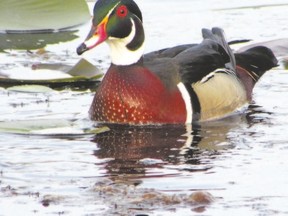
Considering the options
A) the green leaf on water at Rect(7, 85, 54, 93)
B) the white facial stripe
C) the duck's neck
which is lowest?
the green leaf on water at Rect(7, 85, 54, 93)

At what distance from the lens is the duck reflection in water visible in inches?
310

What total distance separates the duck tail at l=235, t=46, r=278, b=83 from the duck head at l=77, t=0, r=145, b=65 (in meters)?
1.35

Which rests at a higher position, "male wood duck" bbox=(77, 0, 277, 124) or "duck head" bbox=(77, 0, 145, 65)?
"duck head" bbox=(77, 0, 145, 65)

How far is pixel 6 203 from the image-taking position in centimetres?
675

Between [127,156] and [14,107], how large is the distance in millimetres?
1721

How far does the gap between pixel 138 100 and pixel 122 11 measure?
70 centimetres

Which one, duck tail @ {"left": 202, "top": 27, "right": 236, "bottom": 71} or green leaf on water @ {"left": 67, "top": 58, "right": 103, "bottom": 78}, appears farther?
green leaf on water @ {"left": 67, "top": 58, "right": 103, "bottom": 78}

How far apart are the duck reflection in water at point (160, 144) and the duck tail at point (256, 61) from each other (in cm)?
92

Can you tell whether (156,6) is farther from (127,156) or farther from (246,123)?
(127,156)

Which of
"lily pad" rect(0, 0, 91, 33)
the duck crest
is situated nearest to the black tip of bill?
the duck crest

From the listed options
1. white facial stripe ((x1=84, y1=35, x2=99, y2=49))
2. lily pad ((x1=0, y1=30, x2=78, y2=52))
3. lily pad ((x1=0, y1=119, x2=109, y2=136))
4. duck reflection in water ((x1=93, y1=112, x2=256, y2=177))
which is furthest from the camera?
lily pad ((x1=0, y1=30, x2=78, y2=52))

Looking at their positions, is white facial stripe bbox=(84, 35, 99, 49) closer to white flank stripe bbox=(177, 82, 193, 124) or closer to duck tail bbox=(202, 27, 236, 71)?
white flank stripe bbox=(177, 82, 193, 124)

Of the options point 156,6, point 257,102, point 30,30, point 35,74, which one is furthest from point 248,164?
point 156,6

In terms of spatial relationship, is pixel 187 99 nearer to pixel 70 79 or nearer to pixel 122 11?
pixel 122 11
